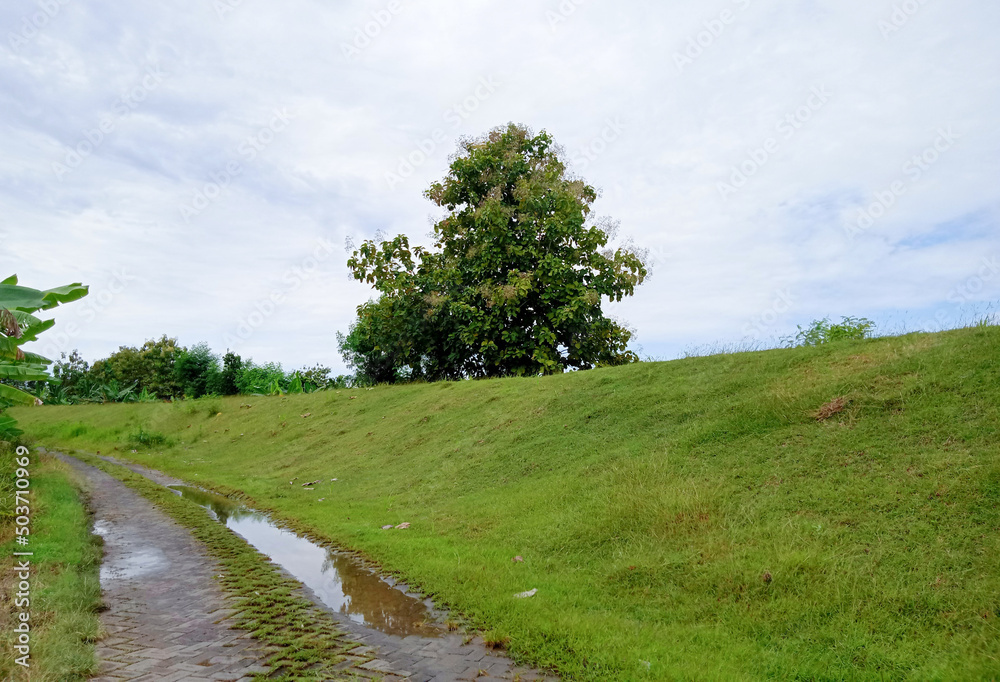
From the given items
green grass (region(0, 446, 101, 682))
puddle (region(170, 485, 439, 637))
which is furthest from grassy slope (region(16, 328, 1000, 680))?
green grass (region(0, 446, 101, 682))

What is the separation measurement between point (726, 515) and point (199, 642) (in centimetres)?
521

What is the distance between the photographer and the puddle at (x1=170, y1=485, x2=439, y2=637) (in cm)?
571

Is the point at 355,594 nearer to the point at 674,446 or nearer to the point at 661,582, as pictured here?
the point at 661,582

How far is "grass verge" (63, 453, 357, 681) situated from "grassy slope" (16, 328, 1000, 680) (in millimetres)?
1213

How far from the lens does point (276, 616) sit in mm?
5680

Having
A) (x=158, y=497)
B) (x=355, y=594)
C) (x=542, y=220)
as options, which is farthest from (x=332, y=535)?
(x=542, y=220)

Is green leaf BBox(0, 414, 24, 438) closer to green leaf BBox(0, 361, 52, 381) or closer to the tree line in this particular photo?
green leaf BBox(0, 361, 52, 381)

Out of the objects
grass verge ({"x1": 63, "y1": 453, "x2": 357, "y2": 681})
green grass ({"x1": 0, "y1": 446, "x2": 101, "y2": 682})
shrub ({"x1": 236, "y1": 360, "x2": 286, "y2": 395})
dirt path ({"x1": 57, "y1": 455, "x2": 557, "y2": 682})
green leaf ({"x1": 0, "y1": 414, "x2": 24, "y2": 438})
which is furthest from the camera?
shrub ({"x1": 236, "y1": 360, "x2": 286, "y2": 395})

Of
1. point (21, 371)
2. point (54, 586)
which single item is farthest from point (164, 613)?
point (21, 371)

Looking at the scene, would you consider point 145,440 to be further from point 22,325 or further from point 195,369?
point 195,369

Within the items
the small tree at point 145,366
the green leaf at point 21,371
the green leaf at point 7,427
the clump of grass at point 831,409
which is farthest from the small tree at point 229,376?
the clump of grass at point 831,409

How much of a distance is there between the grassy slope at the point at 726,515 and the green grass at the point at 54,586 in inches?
116

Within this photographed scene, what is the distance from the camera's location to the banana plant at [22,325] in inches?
279

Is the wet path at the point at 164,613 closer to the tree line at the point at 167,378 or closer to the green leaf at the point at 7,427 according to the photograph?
the green leaf at the point at 7,427
